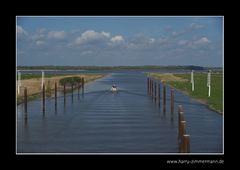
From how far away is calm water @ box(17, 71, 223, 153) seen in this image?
68.6ft

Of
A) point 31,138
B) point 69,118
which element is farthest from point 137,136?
point 69,118

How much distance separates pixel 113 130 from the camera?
83.8 ft

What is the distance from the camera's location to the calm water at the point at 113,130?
20906 millimetres
